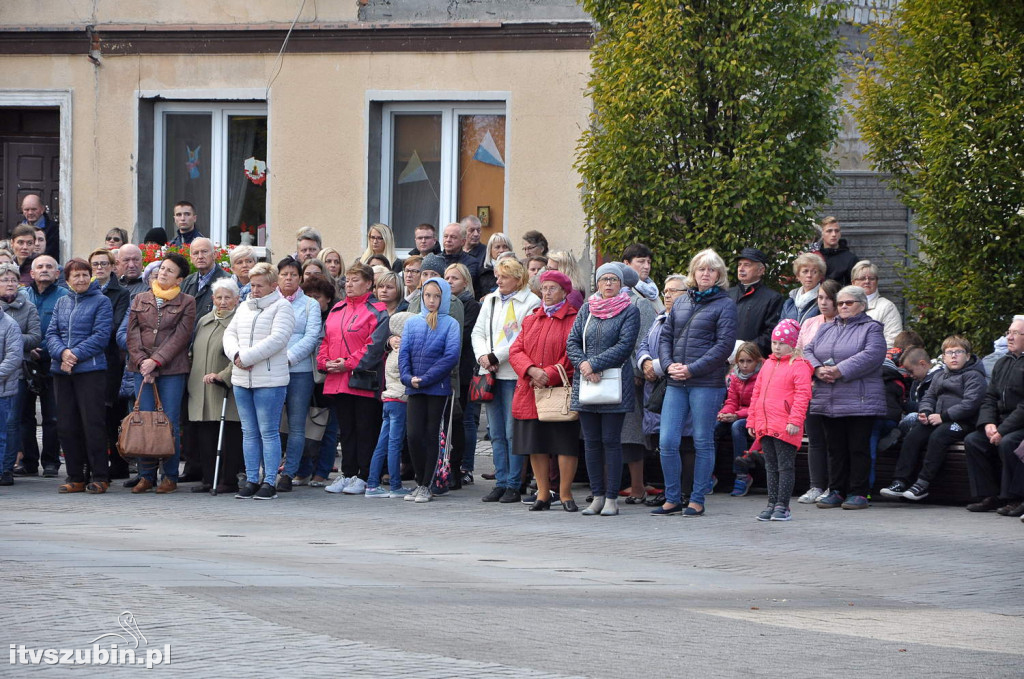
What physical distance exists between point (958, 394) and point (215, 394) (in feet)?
21.2

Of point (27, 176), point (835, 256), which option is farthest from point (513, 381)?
point (27, 176)

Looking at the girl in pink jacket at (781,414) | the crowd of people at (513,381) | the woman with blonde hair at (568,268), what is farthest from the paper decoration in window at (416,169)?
the girl in pink jacket at (781,414)

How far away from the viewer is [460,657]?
703cm

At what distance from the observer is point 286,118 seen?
20.0 meters

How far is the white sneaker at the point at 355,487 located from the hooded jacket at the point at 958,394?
16.4 feet

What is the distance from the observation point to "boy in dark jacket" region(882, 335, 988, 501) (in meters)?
13.2

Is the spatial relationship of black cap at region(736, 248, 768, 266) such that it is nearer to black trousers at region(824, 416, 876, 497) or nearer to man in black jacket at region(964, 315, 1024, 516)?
black trousers at region(824, 416, 876, 497)

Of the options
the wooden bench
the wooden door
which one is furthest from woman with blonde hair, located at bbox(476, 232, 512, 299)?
the wooden door

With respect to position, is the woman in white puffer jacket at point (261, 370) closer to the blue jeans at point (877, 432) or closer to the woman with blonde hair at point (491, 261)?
the woman with blonde hair at point (491, 261)

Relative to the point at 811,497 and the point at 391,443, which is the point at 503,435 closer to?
the point at 391,443

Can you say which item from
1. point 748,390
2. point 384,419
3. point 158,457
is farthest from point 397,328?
point 748,390

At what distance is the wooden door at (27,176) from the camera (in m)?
21.1

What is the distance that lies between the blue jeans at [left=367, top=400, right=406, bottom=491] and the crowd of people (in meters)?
0.02

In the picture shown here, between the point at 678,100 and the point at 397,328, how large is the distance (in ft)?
12.6
